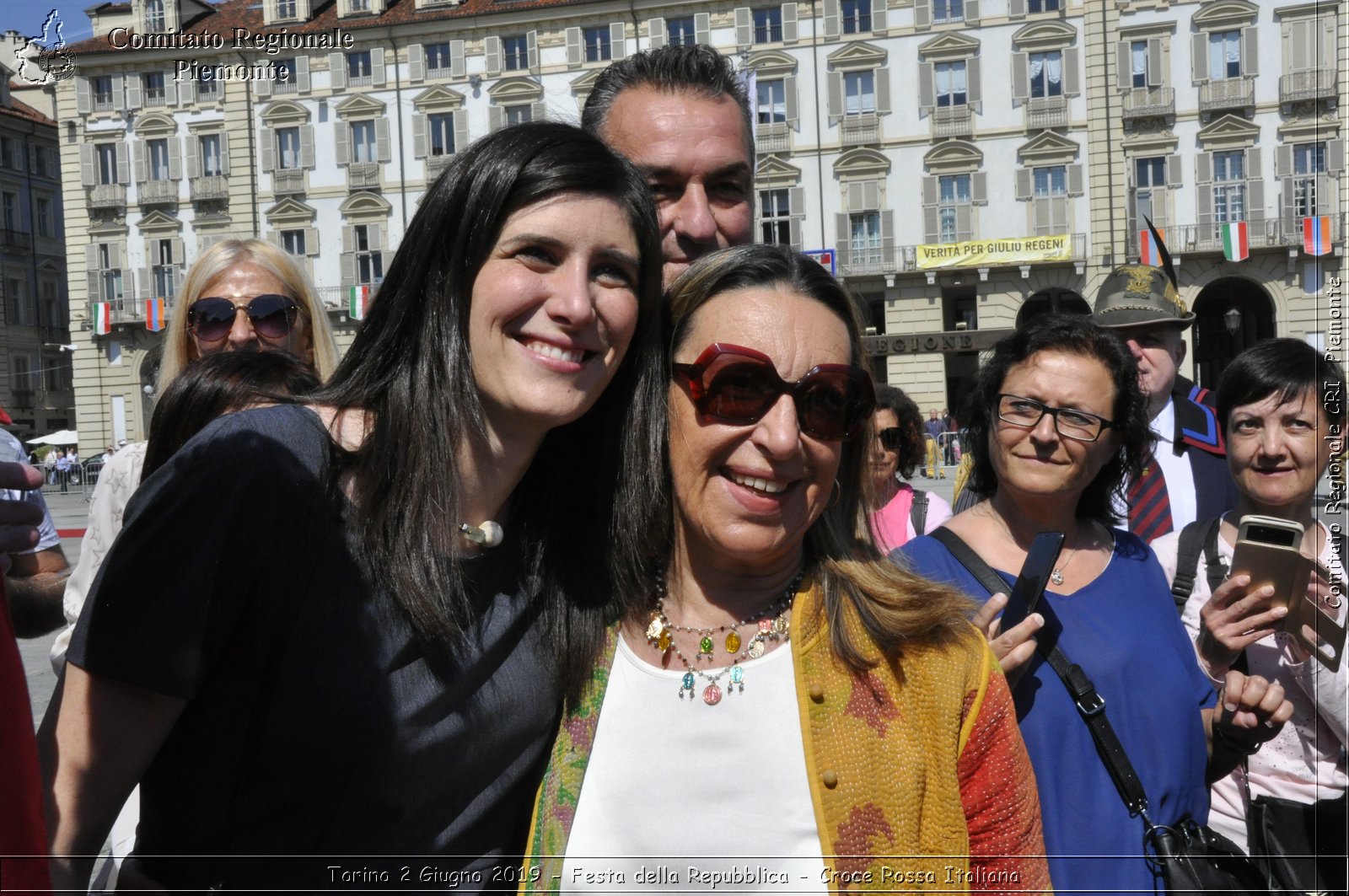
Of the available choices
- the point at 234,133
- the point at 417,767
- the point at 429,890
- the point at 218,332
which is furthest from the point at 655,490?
the point at 234,133

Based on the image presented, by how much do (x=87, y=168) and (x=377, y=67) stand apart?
9.16m

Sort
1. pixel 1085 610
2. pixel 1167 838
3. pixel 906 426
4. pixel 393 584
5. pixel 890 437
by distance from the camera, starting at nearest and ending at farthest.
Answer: pixel 393 584, pixel 1167 838, pixel 1085 610, pixel 890 437, pixel 906 426

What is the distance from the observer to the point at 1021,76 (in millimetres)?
31844

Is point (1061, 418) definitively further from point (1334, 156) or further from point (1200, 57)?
point (1200, 57)

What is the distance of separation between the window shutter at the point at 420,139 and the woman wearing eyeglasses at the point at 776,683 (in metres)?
33.2

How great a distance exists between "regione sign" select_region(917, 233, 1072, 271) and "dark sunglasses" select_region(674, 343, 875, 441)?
32364 millimetres

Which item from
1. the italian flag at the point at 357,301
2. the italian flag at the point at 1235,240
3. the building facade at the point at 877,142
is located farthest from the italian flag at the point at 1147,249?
the italian flag at the point at 357,301

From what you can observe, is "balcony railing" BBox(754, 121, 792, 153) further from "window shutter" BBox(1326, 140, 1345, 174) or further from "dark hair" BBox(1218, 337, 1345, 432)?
"dark hair" BBox(1218, 337, 1345, 432)

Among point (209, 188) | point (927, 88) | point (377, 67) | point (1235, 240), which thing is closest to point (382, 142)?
point (377, 67)

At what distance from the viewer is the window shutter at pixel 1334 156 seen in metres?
24.2

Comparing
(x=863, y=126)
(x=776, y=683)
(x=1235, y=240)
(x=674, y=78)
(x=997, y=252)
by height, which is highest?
(x=863, y=126)

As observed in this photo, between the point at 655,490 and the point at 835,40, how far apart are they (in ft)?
110

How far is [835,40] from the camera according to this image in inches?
1288

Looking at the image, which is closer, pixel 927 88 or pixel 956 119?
pixel 956 119
